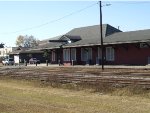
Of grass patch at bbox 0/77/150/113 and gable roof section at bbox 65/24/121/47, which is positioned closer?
grass patch at bbox 0/77/150/113

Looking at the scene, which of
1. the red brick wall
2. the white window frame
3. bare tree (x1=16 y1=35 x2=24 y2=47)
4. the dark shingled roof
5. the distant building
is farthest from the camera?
bare tree (x1=16 y1=35 x2=24 y2=47)

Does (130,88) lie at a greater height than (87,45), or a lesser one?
lesser

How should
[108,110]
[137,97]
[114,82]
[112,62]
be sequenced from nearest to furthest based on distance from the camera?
[108,110] → [137,97] → [114,82] → [112,62]

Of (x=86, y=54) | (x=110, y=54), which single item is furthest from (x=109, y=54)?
(x=86, y=54)

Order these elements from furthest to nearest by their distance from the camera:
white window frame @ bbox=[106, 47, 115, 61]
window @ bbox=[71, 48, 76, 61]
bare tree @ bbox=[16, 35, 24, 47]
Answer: bare tree @ bbox=[16, 35, 24, 47] → window @ bbox=[71, 48, 76, 61] → white window frame @ bbox=[106, 47, 115, 61]

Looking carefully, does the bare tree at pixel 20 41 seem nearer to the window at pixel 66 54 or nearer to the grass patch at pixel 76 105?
the window at pixel 66 54

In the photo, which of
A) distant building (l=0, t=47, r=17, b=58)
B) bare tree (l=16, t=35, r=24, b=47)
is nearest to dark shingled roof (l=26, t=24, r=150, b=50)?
distant building (l=0, t=47, r=17, b=58)

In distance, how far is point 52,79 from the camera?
2744 cm

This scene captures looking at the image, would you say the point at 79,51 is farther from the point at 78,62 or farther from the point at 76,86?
the point at 76,86

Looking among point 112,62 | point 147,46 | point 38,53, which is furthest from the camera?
point 38,53

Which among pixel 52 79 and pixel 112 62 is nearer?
pixel 52 79

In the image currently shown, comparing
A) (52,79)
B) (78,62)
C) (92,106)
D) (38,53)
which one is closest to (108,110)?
(92,106)

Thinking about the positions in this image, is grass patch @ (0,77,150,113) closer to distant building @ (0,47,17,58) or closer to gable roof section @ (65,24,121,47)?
gable roof section @ (65,24,121,47)

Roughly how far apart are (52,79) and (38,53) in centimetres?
6343
